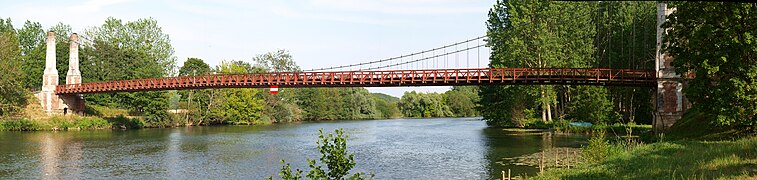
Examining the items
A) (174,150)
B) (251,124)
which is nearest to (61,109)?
(251,124)

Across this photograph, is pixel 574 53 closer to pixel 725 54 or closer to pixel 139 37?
pixel 725 54

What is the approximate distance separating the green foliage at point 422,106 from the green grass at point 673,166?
107529 mm

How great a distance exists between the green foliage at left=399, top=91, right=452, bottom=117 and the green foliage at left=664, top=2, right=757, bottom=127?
342 feet

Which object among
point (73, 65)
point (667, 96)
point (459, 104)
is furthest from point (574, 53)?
point (459, 104)

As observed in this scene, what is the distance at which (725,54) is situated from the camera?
25.4 meters

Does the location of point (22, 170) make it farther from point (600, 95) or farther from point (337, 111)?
point (337, 111)

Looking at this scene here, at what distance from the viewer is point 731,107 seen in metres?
25.8

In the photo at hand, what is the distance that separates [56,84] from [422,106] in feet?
249

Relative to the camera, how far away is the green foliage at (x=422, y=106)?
5187 inches

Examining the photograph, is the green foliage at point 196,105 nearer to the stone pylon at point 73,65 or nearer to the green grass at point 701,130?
the stone pylon at point 73,65

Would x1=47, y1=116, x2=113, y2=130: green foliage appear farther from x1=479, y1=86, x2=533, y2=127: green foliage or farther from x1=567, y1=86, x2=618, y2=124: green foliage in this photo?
x1=567, y1=86, x2=618, y2=124: green foliage

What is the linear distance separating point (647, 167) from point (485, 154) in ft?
52.5

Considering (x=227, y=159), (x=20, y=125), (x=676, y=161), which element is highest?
(x=676, y=161)

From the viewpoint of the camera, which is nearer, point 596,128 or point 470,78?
point 470,78
